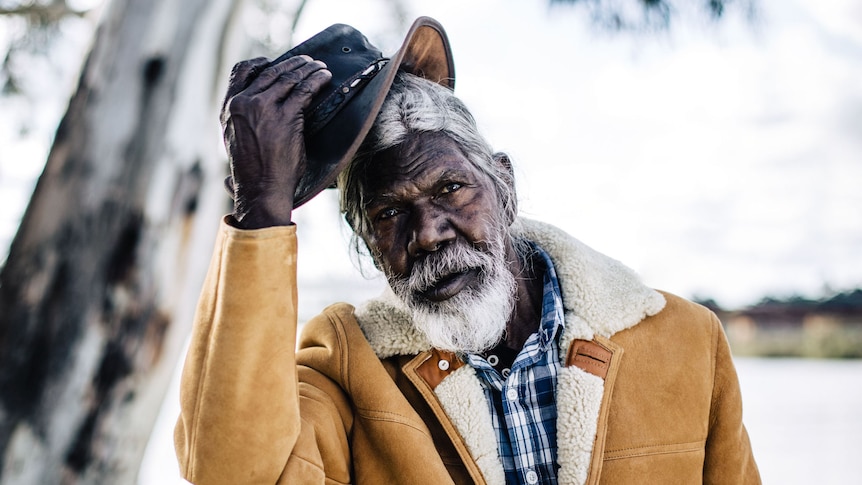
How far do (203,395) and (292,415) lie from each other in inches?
8.0

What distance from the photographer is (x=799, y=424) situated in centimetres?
753

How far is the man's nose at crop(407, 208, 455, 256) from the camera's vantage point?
1.94 m

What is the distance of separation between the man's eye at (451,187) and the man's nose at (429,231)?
7 centimetres

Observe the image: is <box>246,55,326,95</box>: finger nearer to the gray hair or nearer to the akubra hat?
the akubra hat

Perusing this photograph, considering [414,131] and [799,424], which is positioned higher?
[414,131]

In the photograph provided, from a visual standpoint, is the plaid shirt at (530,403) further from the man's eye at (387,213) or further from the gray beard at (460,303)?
the man's eye at (387,213)

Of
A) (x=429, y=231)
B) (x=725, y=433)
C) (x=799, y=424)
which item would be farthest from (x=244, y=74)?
(x=799, y=424)

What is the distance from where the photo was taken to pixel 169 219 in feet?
9.14

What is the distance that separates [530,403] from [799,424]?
6899 mm

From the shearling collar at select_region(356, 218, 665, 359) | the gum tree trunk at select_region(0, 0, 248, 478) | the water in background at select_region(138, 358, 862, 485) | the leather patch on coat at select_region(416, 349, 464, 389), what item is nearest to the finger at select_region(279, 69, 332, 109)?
the shearling collar at select_region(356, 218, 665, 359)

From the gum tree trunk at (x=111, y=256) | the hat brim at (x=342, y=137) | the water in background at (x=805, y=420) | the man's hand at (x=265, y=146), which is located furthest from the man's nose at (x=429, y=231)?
the water in background at (x=805, y=420)

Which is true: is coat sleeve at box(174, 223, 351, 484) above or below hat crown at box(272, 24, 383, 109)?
below

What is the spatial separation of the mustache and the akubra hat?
1.30ft

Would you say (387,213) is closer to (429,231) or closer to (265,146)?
(429,231)
